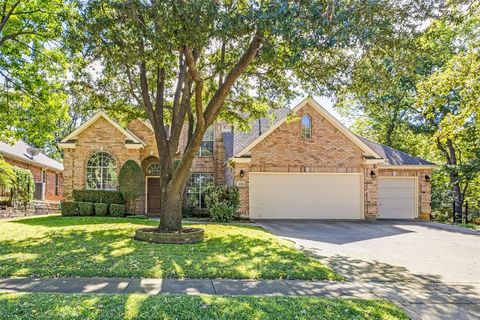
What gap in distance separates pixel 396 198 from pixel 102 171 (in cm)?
1601

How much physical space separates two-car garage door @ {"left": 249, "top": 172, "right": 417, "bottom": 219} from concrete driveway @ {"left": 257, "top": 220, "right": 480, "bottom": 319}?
1.85m

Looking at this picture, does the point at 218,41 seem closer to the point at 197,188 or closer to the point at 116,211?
the point at 116,211

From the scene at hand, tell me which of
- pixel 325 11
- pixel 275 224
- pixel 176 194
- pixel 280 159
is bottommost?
pixel 275 224

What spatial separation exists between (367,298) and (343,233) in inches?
324

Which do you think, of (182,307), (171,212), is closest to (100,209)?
(171,212)

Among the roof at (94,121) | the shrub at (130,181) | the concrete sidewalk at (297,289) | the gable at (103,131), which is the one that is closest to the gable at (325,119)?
the shrub at (130,181)

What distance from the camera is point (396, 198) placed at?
20359 millimetres

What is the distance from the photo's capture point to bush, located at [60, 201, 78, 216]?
1834 cm

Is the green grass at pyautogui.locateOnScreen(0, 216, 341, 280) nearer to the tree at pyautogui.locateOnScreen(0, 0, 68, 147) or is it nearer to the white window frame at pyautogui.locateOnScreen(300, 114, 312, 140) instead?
the tree at pyautogui.locateOnScreen(0, 0, 68, 147)

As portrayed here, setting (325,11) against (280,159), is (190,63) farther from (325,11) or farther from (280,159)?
(280,159)

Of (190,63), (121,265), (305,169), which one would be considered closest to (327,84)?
(190,63)

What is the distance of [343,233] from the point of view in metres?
13.9

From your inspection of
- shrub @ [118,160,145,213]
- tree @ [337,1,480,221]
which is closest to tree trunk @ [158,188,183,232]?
tree @ [337,1,480,221]

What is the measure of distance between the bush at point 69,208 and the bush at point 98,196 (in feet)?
2.14
